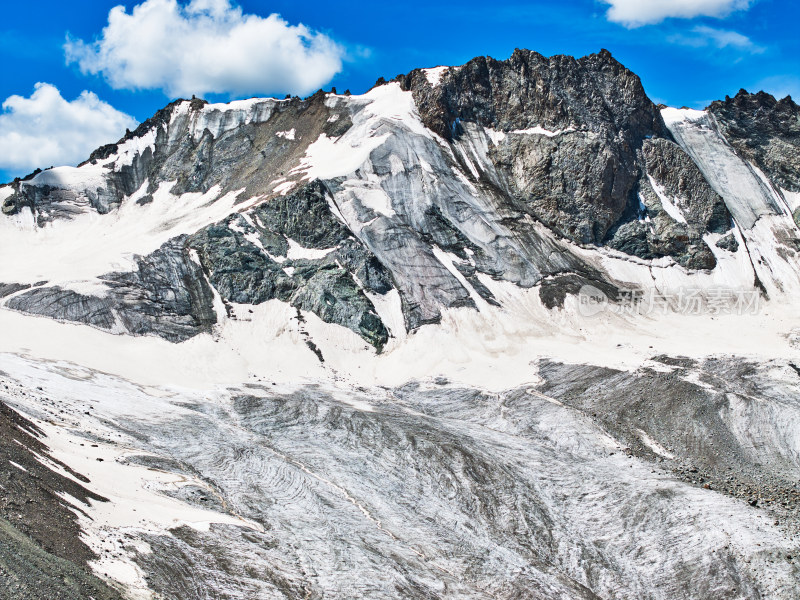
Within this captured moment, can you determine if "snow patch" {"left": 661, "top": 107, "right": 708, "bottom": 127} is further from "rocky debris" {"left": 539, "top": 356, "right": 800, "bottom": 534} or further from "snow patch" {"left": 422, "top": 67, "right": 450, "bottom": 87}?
"rocky debris" {"left": 539, "top": 356, "right": 800, "bottom": 534}

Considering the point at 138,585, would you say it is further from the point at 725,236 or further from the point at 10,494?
the point at 725,236

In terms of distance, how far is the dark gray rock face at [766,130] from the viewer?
352 feet

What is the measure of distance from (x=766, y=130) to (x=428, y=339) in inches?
3056

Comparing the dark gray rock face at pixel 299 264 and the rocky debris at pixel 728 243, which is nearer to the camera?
the dark gray rock face at pixel 299 264

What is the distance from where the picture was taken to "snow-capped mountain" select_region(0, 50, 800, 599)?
3139 cm

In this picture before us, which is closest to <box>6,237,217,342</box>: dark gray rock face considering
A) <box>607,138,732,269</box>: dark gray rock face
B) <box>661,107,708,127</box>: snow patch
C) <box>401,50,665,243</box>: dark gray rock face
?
<box>401,50,665,243</box>: dark gray rock face

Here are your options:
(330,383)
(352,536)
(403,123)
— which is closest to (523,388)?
(330,383)

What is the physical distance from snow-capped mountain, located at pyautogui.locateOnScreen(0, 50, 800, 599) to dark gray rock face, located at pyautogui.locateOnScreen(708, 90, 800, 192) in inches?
18.5

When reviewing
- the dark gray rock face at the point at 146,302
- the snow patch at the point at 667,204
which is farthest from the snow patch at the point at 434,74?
the dark gray rock face at the point at 146,302

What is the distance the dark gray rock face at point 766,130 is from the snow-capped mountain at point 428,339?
1.54 feet

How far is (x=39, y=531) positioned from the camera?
22344 mm

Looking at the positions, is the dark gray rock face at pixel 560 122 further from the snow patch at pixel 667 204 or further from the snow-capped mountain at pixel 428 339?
the snow patch at pixel 667 204

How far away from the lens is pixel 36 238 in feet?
291

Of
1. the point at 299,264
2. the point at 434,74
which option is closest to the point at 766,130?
the point at 434,74
